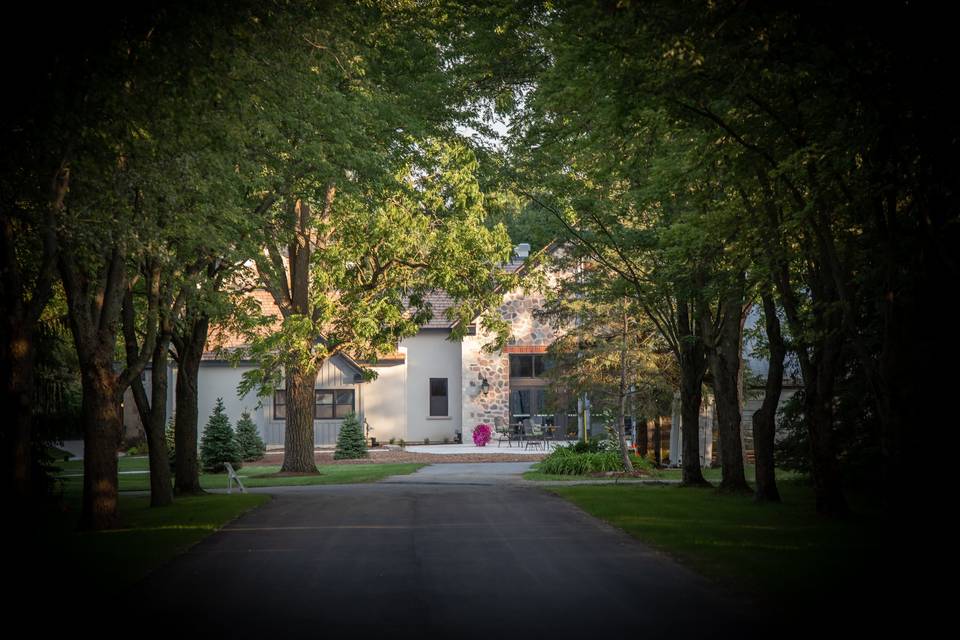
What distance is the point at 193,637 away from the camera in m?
7.85

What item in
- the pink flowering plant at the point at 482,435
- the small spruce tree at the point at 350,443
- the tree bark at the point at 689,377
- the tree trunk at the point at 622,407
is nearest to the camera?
the tree bark at the point at 689,377

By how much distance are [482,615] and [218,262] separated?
16.2 m

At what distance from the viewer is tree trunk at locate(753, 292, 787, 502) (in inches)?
739

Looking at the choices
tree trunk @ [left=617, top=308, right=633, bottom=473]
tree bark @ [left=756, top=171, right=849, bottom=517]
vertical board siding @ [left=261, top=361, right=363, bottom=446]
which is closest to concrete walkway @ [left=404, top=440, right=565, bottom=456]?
vertical board siding @ [left=261, top=361, right=363, bottom=446]

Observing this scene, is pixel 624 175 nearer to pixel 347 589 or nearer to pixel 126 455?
pixel 347 589

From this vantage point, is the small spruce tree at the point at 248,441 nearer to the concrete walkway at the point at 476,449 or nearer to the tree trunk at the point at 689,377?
the concrete walkway at the point at 476,449

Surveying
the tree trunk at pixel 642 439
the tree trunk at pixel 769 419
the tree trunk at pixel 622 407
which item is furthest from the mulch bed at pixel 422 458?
the tree trunk at pixel 769 419

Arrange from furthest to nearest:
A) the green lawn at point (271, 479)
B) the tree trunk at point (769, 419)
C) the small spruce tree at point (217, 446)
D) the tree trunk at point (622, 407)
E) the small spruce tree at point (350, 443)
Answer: the small spruce tree at point (350, 443)
the small spruce tree at point (217, 446)
the tree trunk at point (622, 407)
the green lawn at point (271, 479)
the tree trunk at point (769, 419)

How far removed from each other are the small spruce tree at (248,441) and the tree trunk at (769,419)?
883 inches

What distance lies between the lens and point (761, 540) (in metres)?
13.2

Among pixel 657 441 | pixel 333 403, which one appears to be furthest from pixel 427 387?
pixel 657 441

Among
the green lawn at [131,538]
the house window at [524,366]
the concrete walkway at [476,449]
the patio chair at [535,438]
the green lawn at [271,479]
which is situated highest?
the house window at [524,366]

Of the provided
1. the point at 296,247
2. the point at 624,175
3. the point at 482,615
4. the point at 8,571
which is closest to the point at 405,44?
the point at 624,175

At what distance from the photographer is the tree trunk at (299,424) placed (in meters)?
29.2
